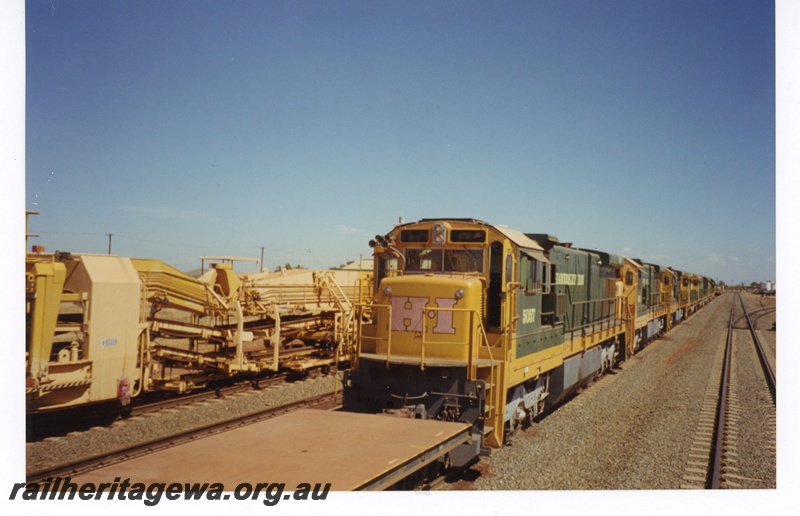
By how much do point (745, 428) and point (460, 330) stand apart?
4.97m

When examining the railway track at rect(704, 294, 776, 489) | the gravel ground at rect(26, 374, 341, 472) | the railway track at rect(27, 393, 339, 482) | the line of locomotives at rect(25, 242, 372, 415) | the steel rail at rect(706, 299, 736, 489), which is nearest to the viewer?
the railway track at rect(27, 393, 339, 482)

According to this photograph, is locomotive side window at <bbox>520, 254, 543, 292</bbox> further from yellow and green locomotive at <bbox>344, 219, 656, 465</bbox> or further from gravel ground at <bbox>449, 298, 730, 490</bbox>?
gravel ground at <bbox>449, 298, 730, 490</bbox>

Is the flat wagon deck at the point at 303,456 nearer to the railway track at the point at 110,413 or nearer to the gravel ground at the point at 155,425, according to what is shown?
the gravel ground at the point at 155,425

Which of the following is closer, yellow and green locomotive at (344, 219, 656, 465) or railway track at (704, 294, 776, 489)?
yellow and green locomotive at (344, 219, 656, 465)

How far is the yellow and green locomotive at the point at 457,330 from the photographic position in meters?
6.00

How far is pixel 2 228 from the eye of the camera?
5.48 m

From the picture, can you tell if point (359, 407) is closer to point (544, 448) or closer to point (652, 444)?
point (544, 448)

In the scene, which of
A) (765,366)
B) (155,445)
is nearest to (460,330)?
(155,445)

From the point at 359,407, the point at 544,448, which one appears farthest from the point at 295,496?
the point at 544,448

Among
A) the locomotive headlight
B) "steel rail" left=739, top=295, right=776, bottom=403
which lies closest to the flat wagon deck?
the locomotive headlight

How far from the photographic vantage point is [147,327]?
8.09m

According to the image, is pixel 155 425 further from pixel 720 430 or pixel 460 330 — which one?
pixel 720 430

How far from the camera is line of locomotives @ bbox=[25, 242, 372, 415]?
21.4ft

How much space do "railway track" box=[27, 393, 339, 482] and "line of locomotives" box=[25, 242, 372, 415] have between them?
98cm
